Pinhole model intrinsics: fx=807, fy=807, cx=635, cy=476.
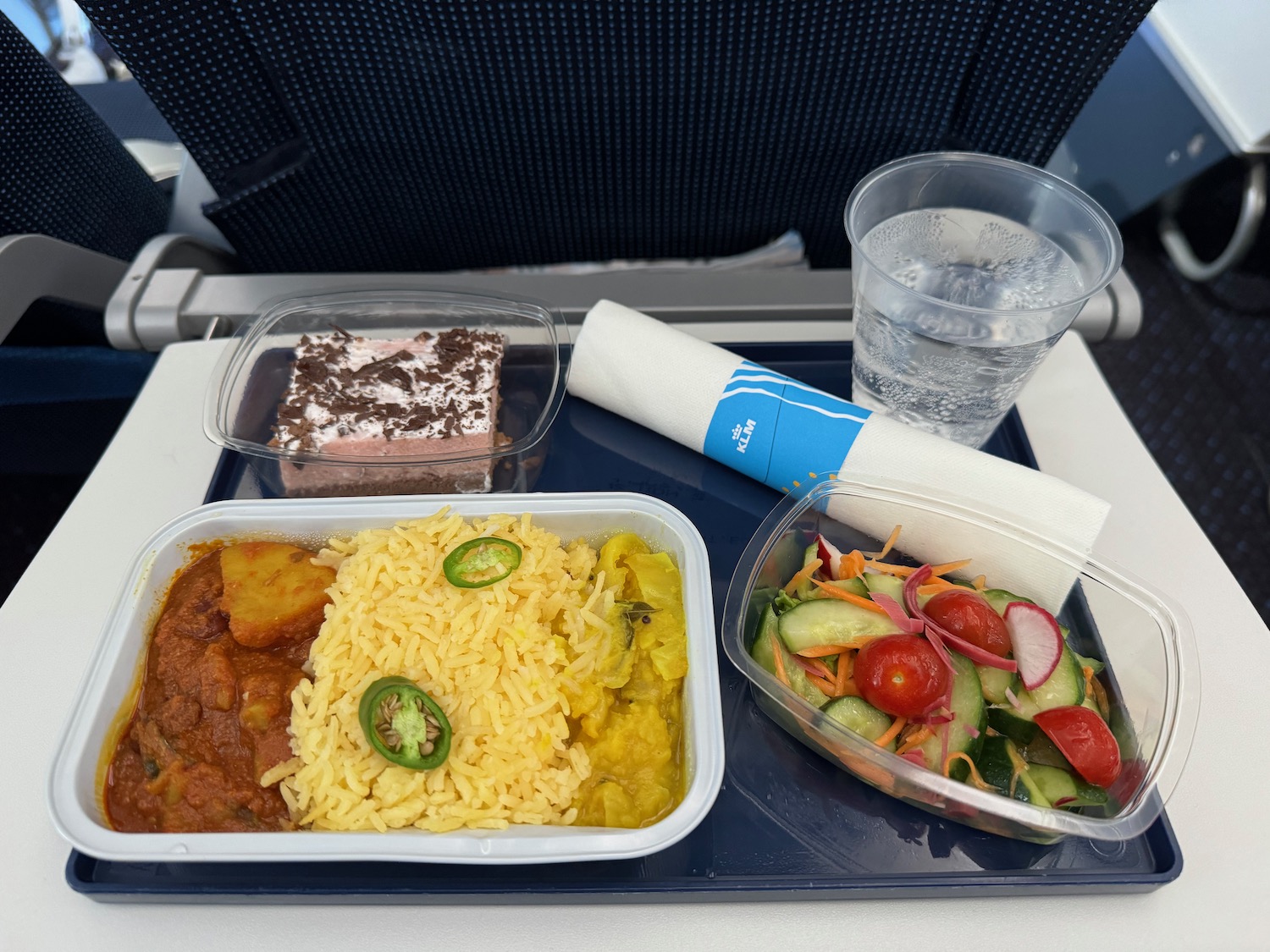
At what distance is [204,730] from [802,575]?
0.91 meters

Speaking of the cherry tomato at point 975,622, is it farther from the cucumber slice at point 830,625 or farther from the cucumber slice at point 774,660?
the cucumber slice at point 774,660

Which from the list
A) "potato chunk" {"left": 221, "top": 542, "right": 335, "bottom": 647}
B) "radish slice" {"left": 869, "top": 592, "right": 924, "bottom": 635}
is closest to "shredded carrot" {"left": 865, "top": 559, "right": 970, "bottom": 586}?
"radish slice" {"left": 869, "top": 592, "right": 924, "bottom": 635}

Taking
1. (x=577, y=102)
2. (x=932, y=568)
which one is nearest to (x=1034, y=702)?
(x=932, y=568)

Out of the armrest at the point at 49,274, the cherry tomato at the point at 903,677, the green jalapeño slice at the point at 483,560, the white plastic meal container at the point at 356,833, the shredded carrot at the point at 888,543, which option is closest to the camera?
the white plastic meal container at the point at 356,833

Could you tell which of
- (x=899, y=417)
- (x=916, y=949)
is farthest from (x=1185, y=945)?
(x=899, y=417)

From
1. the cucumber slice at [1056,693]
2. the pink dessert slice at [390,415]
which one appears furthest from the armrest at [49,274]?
the cucumber slice at [1056,693]

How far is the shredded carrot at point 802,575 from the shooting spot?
49.8 inches

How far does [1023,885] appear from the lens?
1.05m

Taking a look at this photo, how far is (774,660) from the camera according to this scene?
1.17 meters

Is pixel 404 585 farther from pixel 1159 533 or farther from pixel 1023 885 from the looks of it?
pixel 1159 533

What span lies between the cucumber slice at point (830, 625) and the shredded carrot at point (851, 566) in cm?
10

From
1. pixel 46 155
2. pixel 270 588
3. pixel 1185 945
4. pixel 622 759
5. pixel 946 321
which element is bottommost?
pixel 1185 945

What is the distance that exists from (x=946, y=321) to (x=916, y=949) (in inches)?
35.5

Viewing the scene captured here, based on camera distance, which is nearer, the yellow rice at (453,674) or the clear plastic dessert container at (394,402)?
the yellow rice at (453,674)
